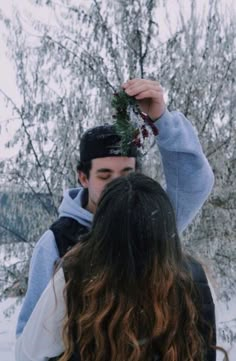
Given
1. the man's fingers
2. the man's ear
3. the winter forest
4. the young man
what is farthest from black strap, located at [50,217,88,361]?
the winter forest

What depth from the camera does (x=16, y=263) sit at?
19.3ft

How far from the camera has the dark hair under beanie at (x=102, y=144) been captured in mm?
1676

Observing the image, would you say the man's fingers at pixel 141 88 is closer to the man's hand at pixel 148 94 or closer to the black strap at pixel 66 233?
the man's hand at pixel 148 94

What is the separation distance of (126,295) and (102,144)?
544 mm

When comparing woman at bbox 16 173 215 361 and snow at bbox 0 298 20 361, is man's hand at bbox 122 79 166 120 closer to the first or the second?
woman at bbox 16 173 215 361

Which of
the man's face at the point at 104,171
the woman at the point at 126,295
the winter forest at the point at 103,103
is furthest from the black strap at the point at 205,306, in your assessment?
the winter forest at the point at 103,103

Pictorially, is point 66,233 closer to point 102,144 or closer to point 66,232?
point 66,232

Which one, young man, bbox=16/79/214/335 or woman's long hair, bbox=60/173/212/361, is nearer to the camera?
woman's long hair, bbox=60/173/212/361

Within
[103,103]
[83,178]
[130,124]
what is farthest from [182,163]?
[103,103]

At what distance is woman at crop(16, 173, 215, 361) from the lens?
128 cm

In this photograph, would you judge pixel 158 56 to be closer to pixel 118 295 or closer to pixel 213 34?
pixel 213 34

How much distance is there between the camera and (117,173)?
166 centimetres

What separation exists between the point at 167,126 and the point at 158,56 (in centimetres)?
420

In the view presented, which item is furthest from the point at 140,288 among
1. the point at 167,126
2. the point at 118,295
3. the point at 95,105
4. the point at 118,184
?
the point at 95,105
